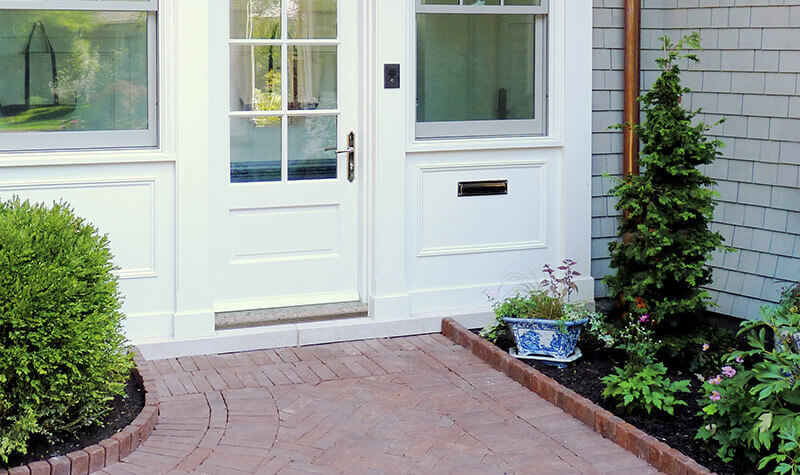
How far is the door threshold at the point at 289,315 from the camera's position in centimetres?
574

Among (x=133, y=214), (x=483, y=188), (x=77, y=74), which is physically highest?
(x=77, y=74)

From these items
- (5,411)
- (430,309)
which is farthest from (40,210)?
(430,309)

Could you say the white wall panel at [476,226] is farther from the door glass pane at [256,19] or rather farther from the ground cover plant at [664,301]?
the door glass pane at [256,19]

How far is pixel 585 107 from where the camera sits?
6.37 metres

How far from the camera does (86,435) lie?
13.7 feet

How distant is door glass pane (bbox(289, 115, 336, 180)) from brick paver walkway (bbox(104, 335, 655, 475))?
3.42 ft

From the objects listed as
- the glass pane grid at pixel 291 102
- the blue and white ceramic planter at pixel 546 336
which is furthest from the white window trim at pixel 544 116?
the blue and white ceramic planter at pixel 546 336

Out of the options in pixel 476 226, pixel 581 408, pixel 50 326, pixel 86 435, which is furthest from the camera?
pixel 476 226

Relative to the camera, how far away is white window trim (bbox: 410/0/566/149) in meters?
6.04

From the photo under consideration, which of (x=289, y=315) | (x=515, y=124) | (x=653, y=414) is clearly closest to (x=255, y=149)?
(x=289, y=315)

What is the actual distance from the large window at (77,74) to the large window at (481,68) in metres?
1.66

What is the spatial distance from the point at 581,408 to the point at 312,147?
230cm

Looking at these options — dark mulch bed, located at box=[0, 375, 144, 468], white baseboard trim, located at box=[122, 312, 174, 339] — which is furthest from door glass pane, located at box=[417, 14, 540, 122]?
dark mulch bed, located at box=[0, 375, 144, 468]

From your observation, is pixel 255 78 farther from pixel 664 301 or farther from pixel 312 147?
pixel 664 301
